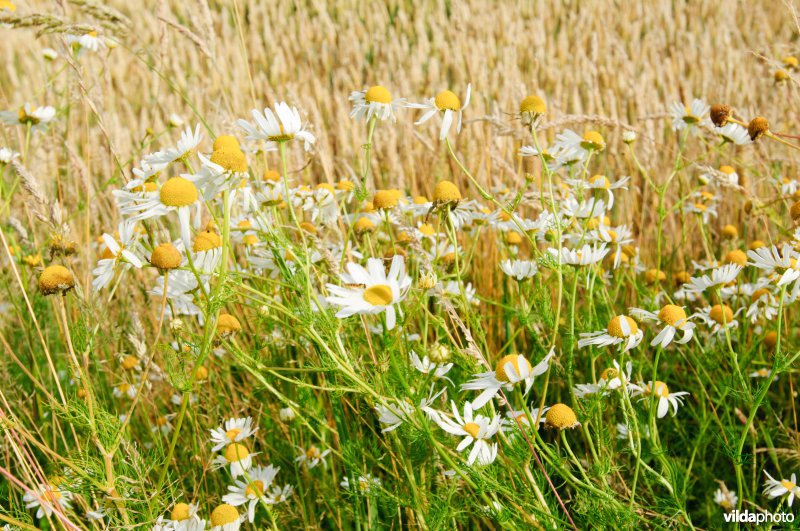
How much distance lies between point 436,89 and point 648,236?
1.68 metres

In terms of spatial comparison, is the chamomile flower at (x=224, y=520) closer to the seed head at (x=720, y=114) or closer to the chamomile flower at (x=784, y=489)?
the chamomile flower at (x=784, y=489)

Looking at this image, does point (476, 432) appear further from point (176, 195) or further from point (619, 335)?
point (176, 195)

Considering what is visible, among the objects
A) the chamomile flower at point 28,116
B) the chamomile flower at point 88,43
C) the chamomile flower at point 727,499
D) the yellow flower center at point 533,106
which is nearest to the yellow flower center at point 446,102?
the yellow flower center at point 533,106

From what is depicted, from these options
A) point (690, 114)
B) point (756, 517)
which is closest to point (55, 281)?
point (756, 517)

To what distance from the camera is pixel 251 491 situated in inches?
63.4

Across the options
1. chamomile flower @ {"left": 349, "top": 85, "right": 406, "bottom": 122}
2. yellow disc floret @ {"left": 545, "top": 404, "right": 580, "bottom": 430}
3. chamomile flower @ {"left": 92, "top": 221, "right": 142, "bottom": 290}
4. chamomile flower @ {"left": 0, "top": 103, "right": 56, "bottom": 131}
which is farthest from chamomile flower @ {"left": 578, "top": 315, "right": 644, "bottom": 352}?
chamomile flower @ {"left": 0, "top": 103, "right": 56, "bottom": 131}

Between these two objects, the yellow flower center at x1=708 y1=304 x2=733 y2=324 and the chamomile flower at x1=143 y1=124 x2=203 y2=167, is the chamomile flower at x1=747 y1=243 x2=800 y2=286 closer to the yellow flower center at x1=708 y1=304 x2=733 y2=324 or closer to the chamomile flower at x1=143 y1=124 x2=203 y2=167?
the yellow flower center at x1=708 y1=304 x2=733 y2=324

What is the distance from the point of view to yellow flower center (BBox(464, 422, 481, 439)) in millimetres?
1325

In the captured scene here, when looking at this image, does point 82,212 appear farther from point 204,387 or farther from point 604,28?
point 604,28

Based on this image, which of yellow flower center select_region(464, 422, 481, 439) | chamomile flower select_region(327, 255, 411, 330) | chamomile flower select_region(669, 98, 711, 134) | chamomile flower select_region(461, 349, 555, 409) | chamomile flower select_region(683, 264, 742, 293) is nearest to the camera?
chamomile flower select_region(327, 255, 411, 330)

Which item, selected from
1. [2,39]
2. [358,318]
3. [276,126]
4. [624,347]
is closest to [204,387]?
[358,318]

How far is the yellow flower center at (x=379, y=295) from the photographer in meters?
1.12

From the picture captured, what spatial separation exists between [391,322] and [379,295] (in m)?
0.05

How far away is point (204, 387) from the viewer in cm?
202
